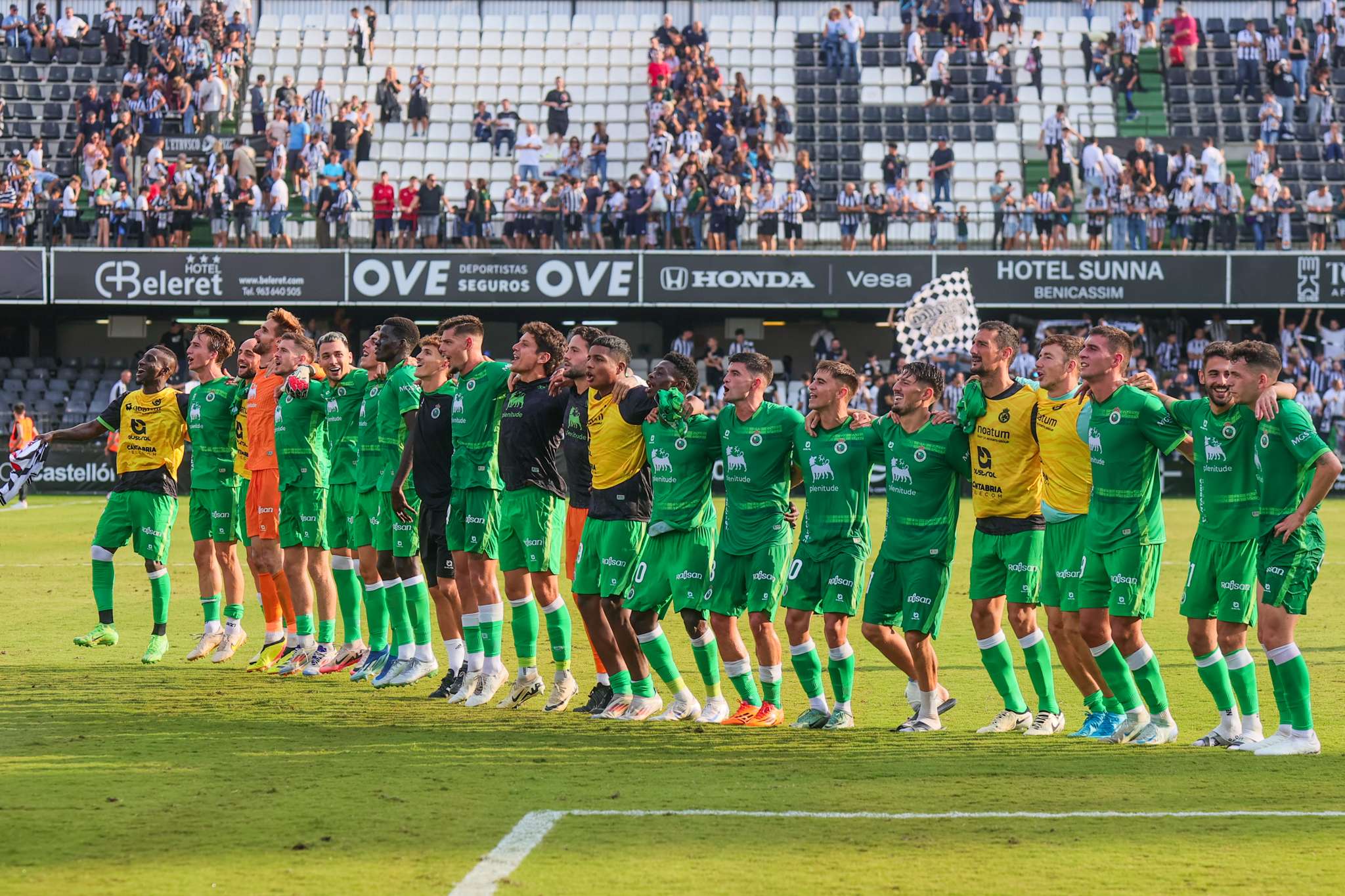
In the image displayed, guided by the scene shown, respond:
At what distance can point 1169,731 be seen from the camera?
8406 mm

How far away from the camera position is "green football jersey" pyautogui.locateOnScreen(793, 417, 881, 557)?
884 centimetres

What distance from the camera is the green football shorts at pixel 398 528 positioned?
1045cm

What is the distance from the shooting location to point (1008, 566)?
8.60m

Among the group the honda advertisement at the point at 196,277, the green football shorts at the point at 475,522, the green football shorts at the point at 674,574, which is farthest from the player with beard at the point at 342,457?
the honda advertisement at the point at 196,277

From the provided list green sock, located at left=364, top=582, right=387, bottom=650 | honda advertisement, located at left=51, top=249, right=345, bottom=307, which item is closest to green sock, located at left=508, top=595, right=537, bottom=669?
green sock, located at left=364, top=582, right=387, bottom=650

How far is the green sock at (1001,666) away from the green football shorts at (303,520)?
4.80 m

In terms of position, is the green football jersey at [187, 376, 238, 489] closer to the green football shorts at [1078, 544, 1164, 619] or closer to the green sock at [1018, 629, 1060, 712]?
the green sock at [1018, 629, 1060, 712]

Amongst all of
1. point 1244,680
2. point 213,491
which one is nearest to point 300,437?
point 213,491

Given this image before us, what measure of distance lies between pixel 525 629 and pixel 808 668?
178 cm

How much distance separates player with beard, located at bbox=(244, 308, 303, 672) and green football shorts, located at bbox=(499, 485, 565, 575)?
8.00 ft

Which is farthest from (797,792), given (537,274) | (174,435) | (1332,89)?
(1332,89)

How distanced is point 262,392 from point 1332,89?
32.5 m

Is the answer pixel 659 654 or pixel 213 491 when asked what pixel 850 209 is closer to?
pixel 213 491

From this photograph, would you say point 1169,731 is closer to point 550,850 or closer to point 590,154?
point 550,850
